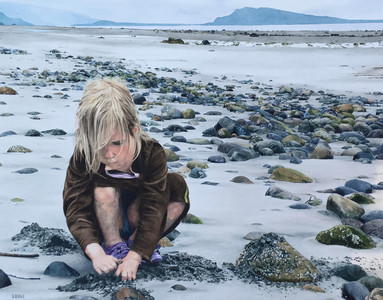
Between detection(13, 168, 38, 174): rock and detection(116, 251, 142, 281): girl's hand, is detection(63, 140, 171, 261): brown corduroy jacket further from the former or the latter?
detection(13, 168, 38, 174): rock

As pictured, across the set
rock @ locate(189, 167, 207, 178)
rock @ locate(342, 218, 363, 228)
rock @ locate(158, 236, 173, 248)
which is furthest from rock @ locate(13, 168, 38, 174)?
rock @ locate(342, 218, 363, 228)

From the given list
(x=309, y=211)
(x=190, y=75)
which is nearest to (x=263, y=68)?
(x=190, y=75)

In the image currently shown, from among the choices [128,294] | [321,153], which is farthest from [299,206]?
[321,153]

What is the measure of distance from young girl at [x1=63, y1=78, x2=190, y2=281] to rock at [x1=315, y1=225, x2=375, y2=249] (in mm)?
948

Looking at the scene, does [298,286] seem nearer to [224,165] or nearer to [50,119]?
[224,165]

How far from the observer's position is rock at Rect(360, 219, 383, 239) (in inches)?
118

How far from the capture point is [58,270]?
2.33 meters

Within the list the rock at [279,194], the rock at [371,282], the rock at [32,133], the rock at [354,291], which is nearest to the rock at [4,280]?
the rock at [354,291]

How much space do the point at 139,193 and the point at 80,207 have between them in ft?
0.90

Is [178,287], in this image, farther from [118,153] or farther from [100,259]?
[118,153]

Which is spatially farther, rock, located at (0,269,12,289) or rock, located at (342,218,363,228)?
rock, located at (342,218,363,228)

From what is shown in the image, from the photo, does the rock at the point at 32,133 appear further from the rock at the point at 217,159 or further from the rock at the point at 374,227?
the rock at the point at 374,227

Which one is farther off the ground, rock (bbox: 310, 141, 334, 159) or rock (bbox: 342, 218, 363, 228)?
rock (bbox: 342, 218, 363, 228)

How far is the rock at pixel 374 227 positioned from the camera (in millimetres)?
2994
